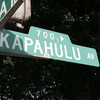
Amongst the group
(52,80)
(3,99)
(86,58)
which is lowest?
(3,99)

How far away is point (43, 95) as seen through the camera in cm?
1542

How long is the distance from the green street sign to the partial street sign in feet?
1.97

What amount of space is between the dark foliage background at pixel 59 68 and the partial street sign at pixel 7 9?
25.0 ft

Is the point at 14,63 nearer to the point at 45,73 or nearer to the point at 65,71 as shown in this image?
the point at 45,73

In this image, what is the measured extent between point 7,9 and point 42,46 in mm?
932

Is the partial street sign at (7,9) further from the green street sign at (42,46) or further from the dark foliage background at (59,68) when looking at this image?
the dark foliage background at (59,68)

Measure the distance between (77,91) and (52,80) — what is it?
235 centimetres

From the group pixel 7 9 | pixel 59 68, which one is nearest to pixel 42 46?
pixel 7 9

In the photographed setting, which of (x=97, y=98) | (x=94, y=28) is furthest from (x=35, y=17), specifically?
(x=97, y=98)

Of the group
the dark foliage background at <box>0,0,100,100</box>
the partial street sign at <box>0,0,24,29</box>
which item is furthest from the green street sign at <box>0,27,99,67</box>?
the dark foliage background at <box>0,0,100,100</box>

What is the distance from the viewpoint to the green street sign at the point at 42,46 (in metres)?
Result: 2.38

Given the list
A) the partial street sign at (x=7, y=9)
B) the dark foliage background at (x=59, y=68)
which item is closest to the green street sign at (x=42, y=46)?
the partial street sign at (x=7, y=9)

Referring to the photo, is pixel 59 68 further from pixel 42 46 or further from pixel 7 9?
pixel 7 9

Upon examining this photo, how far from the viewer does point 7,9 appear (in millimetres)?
1728
